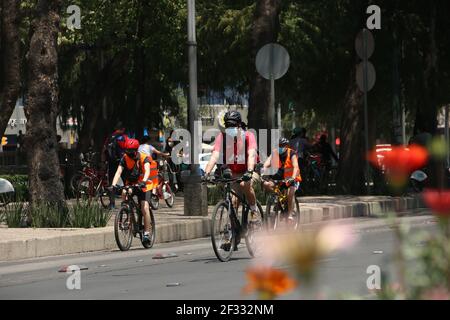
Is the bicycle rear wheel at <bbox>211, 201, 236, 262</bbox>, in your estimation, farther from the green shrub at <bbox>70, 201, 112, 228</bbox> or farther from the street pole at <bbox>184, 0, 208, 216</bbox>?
the street pole at <bbox>184, 0, 208, 216</bbox>

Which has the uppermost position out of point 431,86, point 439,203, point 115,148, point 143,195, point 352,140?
point 431,86

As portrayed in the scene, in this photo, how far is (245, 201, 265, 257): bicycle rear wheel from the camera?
48.6 feet

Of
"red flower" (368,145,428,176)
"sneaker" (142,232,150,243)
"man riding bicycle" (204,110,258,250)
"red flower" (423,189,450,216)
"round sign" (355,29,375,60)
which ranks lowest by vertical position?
"sneaker" (142,232,150,243)

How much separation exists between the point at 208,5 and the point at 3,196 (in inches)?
583

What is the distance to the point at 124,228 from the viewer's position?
1711cm

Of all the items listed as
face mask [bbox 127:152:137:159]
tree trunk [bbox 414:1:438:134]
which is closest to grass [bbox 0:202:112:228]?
face mask [bbox 127:152:137:159]

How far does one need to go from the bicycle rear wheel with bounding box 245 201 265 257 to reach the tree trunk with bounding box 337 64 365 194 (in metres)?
14.4

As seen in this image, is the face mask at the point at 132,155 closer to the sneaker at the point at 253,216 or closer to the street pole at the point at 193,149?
the street pole at the point at 193,149

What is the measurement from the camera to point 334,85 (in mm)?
37188

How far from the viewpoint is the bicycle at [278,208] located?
683 inches

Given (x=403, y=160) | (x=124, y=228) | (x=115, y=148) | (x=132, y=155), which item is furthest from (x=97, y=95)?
(x=403, y=160)

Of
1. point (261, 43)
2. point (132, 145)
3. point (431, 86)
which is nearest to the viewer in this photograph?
point (132, 145)

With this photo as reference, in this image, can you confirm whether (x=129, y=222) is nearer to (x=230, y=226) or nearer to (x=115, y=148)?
(x=230, y=226)

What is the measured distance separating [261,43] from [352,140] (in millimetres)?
3679
